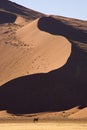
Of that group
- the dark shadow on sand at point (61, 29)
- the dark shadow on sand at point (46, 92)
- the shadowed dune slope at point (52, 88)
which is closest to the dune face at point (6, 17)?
the dark shadow on sand at point (61, 29)

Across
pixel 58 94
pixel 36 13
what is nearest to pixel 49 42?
pixel 58 94

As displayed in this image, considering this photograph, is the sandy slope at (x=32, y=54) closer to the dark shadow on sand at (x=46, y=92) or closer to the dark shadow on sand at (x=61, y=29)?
the dark shadow on sand at (x=46, y=92)

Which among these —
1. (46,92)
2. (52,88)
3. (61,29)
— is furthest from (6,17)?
(46,92)

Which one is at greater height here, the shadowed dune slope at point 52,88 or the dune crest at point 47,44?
the dune crest at point 47,44

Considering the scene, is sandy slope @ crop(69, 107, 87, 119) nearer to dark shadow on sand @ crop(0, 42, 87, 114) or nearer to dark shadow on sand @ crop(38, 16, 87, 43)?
dark shadow on sand @ crop(0, 42, 87, 114)

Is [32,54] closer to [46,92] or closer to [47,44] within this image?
[47,44]

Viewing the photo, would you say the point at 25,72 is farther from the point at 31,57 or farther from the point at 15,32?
the point at 15,32

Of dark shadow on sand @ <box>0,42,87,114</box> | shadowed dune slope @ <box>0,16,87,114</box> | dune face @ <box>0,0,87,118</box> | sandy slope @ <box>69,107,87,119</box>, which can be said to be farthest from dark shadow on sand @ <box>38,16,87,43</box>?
sandy slope @ <box>69,107,87,119</box>

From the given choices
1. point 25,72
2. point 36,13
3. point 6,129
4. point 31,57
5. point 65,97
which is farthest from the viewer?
point 36,13
